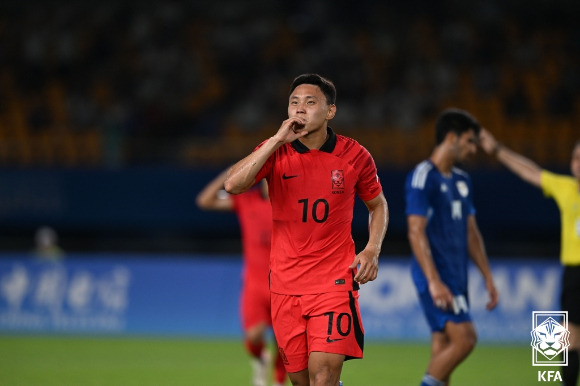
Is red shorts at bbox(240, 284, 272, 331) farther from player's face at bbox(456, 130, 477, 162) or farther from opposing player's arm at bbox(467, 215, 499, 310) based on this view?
player's face at bbox(456, 130, 477, 162)

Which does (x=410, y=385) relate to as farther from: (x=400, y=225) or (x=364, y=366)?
(x=400, y=225)

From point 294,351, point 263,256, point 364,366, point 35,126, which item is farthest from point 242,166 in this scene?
point 35,126

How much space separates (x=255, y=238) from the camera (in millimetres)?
11164

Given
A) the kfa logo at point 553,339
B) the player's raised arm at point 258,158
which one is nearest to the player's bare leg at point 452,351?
the kfa logo at point 553,339

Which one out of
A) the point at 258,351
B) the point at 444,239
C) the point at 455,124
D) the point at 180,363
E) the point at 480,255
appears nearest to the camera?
the point at 444,239

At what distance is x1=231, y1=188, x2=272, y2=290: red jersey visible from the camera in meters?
11.1

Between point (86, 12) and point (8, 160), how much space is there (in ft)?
23.4

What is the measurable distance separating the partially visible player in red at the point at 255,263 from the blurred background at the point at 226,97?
9.09 m

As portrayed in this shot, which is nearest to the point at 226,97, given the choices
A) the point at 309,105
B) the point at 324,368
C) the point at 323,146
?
the point at 323,146

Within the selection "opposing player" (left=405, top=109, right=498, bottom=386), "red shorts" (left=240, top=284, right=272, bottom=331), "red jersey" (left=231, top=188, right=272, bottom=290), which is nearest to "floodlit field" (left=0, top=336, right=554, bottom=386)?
"red shorts" (left=240, top=284, right=272, bottom=331)

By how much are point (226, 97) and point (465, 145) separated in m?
16.1

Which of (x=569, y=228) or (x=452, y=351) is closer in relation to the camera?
(x=452, y=351)

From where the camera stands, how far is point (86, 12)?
85.9 feet

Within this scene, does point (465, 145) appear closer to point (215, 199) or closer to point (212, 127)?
point (215, 199)
